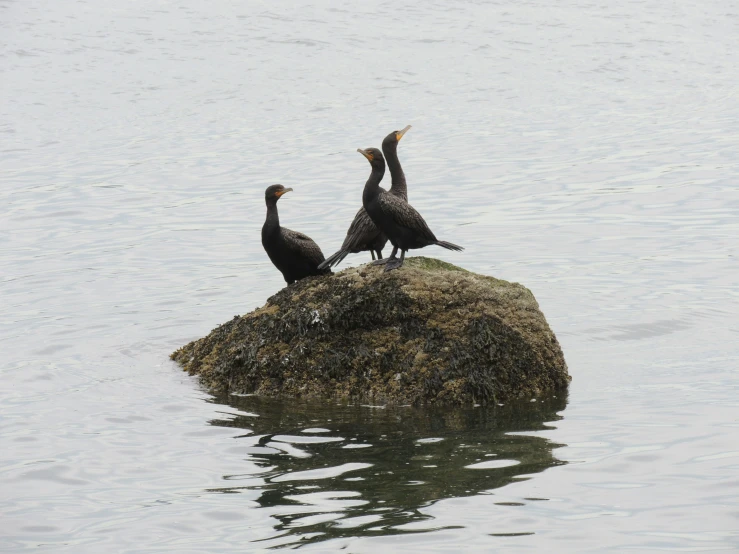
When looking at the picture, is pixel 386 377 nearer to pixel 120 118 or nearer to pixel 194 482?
pixel 194 482

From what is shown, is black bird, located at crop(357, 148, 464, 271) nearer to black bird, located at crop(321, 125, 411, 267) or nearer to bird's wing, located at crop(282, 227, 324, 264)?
black bird, located at crop(321, 125, 411, 267)

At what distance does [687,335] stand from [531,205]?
7.85 metres

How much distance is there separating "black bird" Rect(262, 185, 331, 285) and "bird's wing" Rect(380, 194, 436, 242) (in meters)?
1.02

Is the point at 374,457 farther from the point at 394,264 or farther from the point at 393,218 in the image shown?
the point at 393,218

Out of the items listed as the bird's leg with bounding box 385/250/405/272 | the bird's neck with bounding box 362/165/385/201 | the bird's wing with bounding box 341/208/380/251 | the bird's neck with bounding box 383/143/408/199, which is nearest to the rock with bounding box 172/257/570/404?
the bird's leg with bounding box 385/250/405/272

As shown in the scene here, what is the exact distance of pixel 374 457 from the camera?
7547 millimetres

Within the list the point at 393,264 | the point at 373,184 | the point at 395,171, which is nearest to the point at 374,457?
the point at 393,264

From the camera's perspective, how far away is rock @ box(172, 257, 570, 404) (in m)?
8.83

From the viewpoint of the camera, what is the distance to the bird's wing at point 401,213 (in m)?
9.15

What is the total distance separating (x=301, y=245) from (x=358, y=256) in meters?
5.82

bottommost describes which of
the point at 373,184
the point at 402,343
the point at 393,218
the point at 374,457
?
the point at 374,457

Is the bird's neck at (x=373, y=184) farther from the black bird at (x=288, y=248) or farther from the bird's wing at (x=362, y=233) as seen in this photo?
the black bird at (x=288, y=248)

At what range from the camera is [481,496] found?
22.2ft

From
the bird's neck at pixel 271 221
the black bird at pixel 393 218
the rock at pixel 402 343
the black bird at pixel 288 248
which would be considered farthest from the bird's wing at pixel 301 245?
the black bird at pixel 393 218
